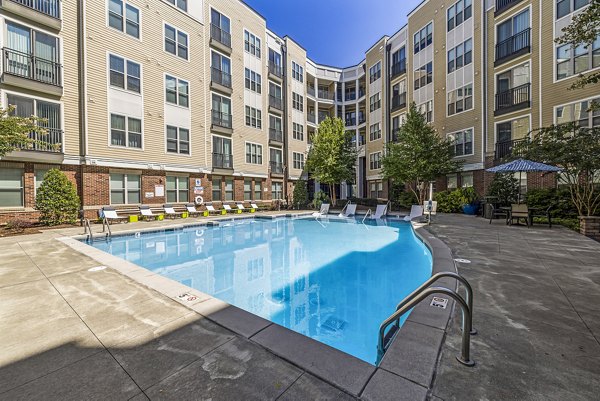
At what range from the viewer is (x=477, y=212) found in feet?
54.3

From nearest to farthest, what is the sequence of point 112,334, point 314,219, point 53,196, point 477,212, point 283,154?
point 112,334, point 53,196, point 477,212, point 314,219, point 283,154

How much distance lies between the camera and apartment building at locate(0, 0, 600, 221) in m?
12.9

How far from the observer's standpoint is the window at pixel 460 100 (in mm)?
18891

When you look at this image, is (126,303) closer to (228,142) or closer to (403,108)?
(228,142)

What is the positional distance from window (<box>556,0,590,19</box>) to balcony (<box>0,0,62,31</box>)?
26487 millimetres

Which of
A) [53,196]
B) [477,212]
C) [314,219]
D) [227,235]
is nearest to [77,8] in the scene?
[53,196]

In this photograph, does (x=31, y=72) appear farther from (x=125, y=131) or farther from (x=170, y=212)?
(x=170, y=212)

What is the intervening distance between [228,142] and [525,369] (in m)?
21.5

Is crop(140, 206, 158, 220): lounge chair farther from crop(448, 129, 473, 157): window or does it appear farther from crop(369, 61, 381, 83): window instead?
crop(369, 61, 381, 83): window

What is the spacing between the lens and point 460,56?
19.4 metres

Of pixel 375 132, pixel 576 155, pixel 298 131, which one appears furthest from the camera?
pixel 298 131

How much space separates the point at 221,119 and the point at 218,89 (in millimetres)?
2244

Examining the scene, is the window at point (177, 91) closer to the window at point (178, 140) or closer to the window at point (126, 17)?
the window at point (178, 140)

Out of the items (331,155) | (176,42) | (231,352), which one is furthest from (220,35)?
(231,352)
